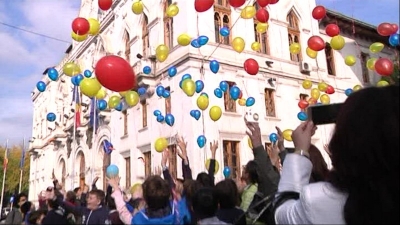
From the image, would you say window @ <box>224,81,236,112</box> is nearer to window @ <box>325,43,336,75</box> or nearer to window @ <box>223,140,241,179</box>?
window @ <box>223,140,241,179</box>

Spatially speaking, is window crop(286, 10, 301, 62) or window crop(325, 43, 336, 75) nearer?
window crop(286, 10, 301, 62)

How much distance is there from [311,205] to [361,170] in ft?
0.82

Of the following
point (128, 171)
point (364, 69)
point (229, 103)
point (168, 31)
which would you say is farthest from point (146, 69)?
point (364, 69)

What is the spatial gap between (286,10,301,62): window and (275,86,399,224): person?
1787 centimetres

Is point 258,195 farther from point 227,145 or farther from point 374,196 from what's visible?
point 227,145

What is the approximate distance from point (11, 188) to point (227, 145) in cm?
3791

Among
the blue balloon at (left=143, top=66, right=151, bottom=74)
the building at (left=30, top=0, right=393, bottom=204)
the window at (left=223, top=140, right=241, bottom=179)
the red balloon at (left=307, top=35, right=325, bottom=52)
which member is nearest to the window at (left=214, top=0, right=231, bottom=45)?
the building at (left=30, top=0, right=393, bottom=204)

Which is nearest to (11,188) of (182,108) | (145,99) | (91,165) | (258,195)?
(91,165)

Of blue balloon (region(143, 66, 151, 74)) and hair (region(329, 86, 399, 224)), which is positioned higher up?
blue balloon (region(143, 66, 151, 74))

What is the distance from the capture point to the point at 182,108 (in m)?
14.9

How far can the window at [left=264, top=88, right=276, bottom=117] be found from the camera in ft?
55.5

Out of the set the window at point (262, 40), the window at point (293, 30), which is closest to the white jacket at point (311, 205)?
the window at point (262, 40)

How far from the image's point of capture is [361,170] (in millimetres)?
1308

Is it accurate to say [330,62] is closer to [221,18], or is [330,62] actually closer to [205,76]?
[221,18]
